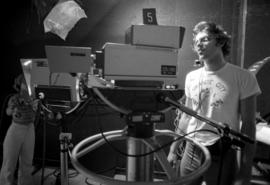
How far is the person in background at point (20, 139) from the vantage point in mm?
2291

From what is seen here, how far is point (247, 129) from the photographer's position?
131 centimetres

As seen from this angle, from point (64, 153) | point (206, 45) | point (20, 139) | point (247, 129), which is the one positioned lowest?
point (20, 139)

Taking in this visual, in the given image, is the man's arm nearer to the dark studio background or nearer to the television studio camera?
the television studio camera

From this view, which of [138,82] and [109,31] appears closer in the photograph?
[138,82]

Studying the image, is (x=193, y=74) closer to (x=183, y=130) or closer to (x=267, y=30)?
(x=183, y=130)

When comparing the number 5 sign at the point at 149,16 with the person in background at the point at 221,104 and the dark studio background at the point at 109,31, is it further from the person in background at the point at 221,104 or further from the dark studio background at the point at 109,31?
the dark studio background at the point at 109,31

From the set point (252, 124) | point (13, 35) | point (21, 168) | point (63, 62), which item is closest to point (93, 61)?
point (63, 62)

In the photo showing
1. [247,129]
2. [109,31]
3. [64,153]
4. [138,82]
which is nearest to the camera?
[138,82]

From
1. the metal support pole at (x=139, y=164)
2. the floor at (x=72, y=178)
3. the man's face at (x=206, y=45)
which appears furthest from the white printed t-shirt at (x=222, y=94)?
the floor at (x=72, y=178)

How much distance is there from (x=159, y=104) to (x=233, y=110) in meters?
0.68

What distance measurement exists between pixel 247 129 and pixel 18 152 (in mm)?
2162

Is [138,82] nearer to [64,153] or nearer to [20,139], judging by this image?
[64,153]

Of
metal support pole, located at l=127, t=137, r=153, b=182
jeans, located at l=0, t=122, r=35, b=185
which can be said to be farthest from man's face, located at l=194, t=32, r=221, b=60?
jeans, located at l=0, t=122, r=35, b=185

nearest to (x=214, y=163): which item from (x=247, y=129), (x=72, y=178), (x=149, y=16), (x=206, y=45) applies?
(x=247, y=129)
